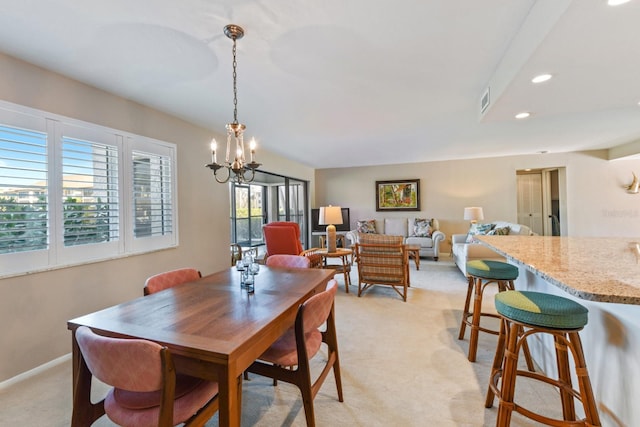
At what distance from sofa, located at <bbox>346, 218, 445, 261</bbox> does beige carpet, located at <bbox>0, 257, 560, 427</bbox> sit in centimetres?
313

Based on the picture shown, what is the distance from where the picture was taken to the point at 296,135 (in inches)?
166

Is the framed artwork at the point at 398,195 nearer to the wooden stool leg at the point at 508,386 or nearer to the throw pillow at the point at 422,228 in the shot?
the throw pillow at the point at 422,228

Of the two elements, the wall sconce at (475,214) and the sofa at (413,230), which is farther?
the sofa at (413,230)

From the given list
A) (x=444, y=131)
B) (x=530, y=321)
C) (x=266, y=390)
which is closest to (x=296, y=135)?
(x=444, y=131)

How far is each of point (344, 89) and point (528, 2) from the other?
4.66 feet

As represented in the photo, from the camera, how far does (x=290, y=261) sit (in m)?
2.46

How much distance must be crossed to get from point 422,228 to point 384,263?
3.23 metres

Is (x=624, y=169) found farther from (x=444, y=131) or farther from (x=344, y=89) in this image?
(x=344, y=89)

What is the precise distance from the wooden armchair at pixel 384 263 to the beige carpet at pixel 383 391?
0.83 meters

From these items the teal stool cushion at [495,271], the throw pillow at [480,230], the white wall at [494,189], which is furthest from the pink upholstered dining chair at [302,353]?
the white wall at [494,189]

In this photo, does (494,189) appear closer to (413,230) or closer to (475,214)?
(475,214)

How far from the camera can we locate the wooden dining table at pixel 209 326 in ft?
3.30

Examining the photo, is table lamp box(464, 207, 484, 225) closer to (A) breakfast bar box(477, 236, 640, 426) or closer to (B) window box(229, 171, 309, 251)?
(B) window box(229, 171, 309, 251)

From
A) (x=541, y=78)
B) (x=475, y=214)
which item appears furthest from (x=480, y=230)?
(x=541, y=78)
